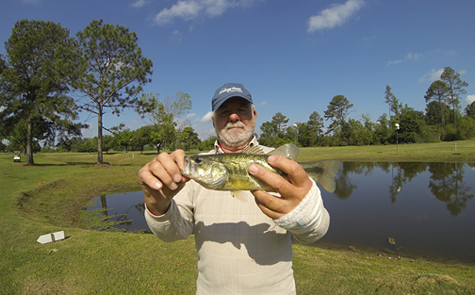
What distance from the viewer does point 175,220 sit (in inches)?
92.7

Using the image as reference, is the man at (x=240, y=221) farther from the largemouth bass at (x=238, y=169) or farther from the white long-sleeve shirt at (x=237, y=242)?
the largemouth bass at (x=238, y=169)

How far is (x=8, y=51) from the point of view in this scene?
27.0 m

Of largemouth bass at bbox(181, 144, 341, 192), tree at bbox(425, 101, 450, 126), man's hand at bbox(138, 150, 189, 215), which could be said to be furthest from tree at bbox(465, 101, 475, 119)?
man's hand at bbox(138, 150, 189, 215)

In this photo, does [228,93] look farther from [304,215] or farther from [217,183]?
[304,215]

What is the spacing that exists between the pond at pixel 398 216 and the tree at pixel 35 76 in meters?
17.7

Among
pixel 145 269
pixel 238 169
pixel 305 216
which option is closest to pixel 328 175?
pixel 305 216

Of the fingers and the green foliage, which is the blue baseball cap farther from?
the green foliage

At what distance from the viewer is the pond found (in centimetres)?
803

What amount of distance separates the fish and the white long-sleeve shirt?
33cm

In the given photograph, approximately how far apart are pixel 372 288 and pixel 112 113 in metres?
29.5

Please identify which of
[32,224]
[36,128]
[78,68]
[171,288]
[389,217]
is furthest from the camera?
[36,128]

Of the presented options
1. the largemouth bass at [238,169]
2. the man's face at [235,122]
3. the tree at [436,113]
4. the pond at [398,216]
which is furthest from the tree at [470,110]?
the largemouth bass at [238,169]

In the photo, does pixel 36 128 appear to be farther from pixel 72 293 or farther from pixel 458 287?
pixel 458 287

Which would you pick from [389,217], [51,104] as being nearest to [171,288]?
[389,217]
